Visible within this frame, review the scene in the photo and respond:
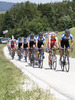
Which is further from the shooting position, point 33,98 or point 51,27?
point 51,27

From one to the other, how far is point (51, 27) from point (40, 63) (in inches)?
4013

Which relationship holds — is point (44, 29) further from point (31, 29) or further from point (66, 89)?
point (66, 89)

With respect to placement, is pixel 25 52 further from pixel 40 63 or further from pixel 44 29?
pixel 44 29

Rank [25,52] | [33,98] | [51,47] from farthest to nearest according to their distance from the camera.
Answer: [25,52] < [51,47] < [33,98]

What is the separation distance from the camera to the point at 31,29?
329ft

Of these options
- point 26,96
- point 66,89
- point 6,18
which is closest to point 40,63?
point 66,89

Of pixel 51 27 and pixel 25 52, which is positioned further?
pixel 51 27

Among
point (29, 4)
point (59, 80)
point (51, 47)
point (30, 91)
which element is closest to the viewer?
point (30, 91)

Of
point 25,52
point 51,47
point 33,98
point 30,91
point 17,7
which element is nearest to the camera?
point 33,98

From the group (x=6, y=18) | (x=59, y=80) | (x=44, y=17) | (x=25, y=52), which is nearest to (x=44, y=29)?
(x=44, y=17)

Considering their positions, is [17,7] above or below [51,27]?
above

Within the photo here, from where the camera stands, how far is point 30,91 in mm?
7625

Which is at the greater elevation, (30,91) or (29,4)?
(29,4)

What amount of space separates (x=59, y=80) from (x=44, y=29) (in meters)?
97.1
